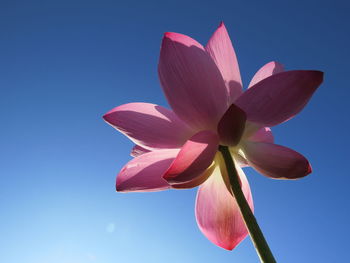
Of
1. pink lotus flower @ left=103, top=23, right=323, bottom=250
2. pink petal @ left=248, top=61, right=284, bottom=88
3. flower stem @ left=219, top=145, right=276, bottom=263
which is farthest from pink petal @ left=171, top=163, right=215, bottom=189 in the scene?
pink petal @ left=248, top=61, right=284, bottom=88

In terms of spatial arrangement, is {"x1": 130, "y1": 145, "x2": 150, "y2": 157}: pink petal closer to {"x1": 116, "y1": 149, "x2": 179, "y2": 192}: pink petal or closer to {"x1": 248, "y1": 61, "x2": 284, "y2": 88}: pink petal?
{"x1": 116, "y1": 149, "x2": 179, "y2": 192}: pink petal

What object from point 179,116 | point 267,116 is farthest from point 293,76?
point 179,116

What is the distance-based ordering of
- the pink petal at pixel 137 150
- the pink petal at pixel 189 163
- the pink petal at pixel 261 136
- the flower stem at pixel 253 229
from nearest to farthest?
the flower stem at pixel 253 229, the pink petal at pixel 189 163, the pink petal at pixel 261 136, the pink petal at pixel 137 150

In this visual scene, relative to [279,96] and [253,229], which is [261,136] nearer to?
[279,96]

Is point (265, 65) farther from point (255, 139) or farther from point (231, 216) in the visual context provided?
point (231, 216)

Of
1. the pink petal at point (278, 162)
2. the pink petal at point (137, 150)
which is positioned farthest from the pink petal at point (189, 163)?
the pink petal at point (137, 150)

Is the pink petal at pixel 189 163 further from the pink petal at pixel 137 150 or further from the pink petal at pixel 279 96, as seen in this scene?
the pink petal at pixel 137 150

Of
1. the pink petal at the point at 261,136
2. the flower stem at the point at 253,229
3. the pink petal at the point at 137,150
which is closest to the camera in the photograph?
the flower stem at the point at 253,229

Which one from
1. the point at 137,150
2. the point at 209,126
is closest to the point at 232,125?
the point at 209,126
